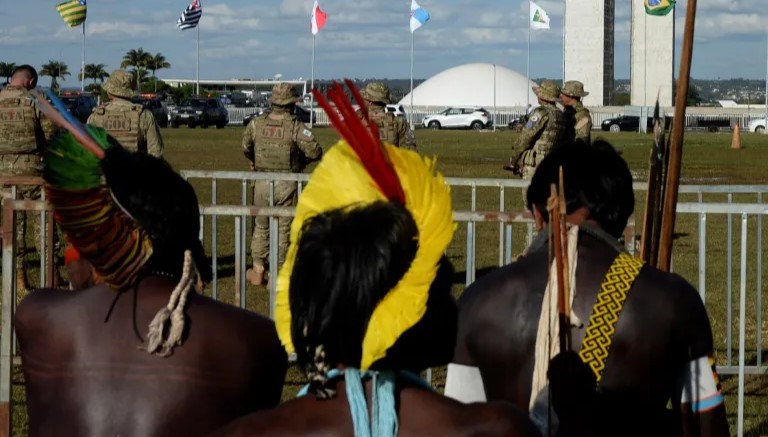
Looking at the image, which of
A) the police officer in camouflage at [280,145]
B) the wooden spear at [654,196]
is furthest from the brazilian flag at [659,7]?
the wooden spear at [654,196]

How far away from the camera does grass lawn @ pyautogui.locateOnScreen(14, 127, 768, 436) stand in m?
8.94

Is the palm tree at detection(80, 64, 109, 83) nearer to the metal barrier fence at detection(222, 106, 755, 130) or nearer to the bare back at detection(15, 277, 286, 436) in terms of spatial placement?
the metal barrier fence at detection(222, 106, 755, 130)

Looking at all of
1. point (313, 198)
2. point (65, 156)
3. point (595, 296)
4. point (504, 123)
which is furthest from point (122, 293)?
point (504, 123)

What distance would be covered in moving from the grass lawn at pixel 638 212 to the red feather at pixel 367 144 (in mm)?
5202

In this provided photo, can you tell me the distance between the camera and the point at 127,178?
141 inches

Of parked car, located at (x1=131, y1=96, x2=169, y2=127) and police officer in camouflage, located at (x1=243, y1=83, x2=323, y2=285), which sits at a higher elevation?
parked car, located at (x1=131, y1=96, x2=169, y2=127)

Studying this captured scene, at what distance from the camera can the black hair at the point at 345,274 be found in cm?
260

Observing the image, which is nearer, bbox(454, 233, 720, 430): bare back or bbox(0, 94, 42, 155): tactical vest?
bbox(454, 233, 720, 430): bare back

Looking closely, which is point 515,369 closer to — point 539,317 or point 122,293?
point 539,317

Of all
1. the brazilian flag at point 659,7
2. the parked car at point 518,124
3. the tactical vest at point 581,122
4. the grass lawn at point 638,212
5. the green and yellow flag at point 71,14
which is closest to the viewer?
the grass lawn at point 638,212

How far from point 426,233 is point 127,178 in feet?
3.73

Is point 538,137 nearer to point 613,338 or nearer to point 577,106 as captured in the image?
point 577,106

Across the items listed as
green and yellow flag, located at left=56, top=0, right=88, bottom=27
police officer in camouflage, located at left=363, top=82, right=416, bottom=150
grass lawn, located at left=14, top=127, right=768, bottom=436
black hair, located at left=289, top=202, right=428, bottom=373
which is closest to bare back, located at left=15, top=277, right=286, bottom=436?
black hair, located at left=289, top=202, right=428, bottom=373

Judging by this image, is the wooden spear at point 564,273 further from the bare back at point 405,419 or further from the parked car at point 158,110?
the parked car at point 158,110
